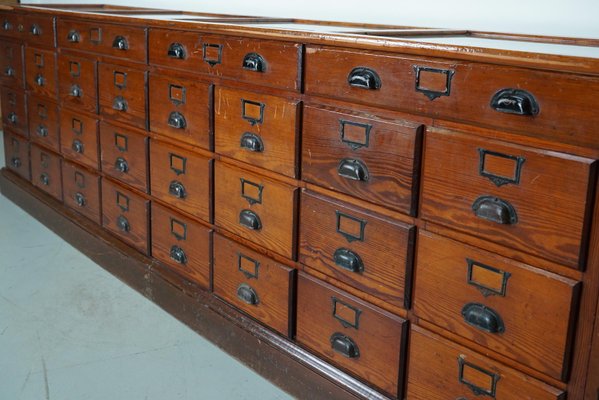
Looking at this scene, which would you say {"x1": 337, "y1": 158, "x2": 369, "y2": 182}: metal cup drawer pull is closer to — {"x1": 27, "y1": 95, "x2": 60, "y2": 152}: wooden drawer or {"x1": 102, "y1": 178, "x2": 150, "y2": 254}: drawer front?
{"x1": 102, "y1": 178, "x2": 150, "y2": 254}: drawer front

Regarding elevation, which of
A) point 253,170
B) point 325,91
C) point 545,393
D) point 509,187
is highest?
point 325,91

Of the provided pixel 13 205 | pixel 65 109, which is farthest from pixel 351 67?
pixel 13 205

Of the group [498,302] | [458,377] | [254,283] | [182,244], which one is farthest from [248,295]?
[498,302]

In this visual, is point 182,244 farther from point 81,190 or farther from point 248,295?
point 81,190

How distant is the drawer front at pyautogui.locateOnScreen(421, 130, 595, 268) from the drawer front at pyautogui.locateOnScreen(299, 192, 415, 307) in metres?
0.14

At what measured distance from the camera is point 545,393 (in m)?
1.61

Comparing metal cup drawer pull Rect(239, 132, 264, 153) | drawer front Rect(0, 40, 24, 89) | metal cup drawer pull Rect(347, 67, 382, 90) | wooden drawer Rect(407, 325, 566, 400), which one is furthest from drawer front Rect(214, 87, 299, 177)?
drawer front Rect(0, 40, 24, 89)

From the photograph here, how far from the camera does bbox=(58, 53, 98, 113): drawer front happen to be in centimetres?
315

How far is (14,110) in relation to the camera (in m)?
3.95

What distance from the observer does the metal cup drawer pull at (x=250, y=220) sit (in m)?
2.33

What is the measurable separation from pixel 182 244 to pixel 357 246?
959 mm

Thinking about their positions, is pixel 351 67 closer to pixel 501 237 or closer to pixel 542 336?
pixel 501 237

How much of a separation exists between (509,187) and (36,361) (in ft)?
5.60

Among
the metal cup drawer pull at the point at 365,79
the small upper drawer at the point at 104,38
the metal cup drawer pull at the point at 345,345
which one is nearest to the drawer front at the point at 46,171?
the small upper drawer at the point at 104,38
